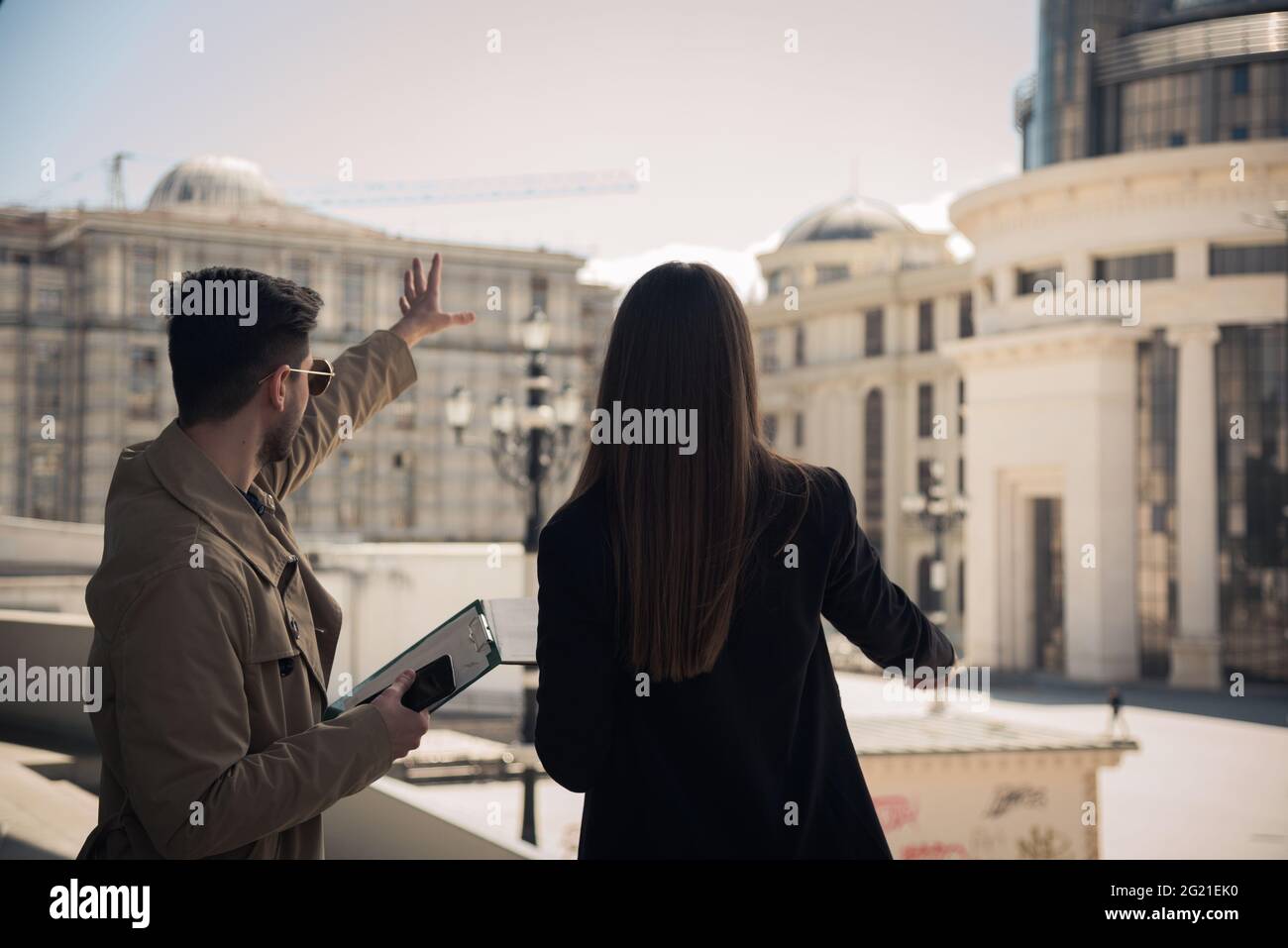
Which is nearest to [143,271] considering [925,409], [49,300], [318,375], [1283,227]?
[49,300]

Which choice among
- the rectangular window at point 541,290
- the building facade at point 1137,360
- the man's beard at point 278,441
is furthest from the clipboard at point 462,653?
the rectangular window at point 541,290

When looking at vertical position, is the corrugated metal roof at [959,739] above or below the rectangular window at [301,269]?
below

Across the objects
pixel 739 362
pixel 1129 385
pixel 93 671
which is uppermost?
pixel 1129 385

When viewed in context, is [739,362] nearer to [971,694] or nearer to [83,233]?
[971,694]

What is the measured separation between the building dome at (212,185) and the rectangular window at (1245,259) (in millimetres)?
35336

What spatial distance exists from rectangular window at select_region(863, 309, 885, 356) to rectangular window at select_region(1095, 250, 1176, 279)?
18270mm

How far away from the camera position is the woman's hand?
108 inches

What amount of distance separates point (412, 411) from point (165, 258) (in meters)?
9.33

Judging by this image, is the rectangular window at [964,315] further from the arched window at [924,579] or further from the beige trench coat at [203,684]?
the beige trench coat at [203,684]

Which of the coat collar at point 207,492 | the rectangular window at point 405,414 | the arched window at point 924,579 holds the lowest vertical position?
the arched window at point 924,579

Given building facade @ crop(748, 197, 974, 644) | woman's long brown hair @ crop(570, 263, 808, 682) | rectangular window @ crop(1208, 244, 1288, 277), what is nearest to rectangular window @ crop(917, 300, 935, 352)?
building facade @ crop(748, 197, 974, 644)

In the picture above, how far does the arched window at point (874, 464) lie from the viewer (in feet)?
156

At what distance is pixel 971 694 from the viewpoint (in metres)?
27.3
